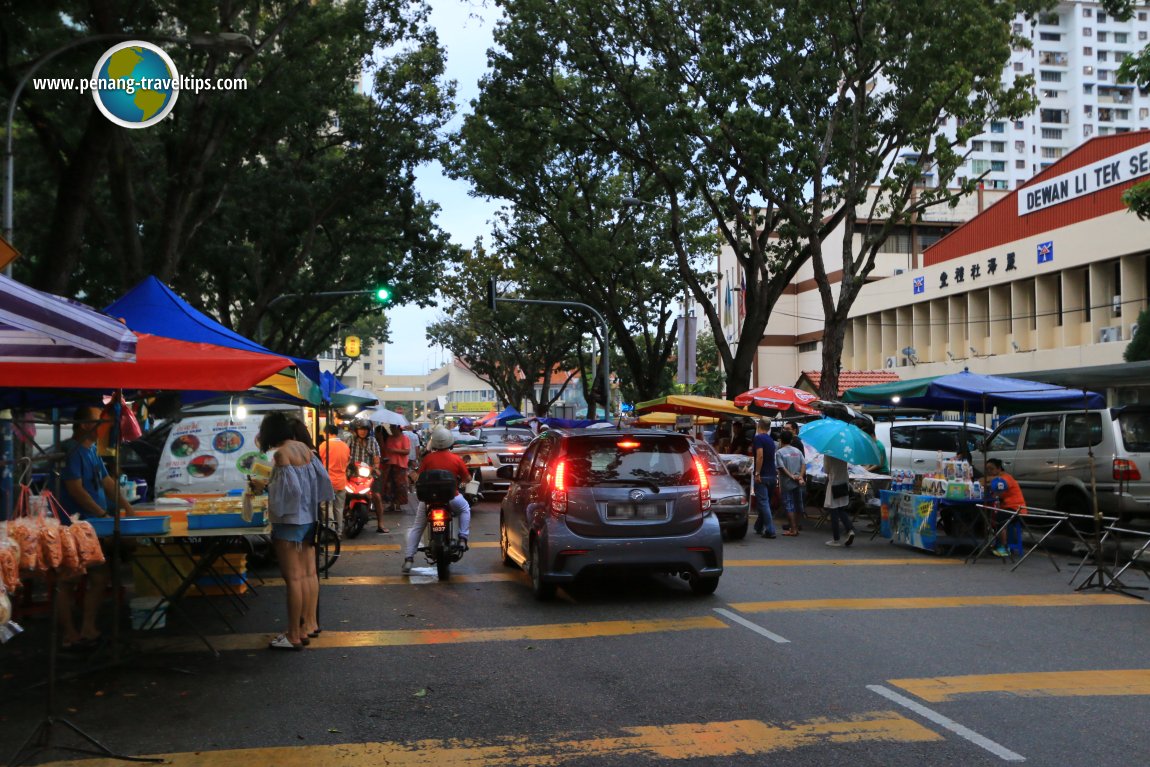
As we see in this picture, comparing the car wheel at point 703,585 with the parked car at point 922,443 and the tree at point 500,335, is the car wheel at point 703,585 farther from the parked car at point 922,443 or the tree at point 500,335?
the tree at point 500,335

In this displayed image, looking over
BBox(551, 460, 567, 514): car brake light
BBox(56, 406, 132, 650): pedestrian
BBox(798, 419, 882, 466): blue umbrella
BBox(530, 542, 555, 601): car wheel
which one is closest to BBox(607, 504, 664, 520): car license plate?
BBox(551, 460, 567, 514): car brake light

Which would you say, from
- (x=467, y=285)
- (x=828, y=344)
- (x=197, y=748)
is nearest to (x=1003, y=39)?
(x=828, y=344)

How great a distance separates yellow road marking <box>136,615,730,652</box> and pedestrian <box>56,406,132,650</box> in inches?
19.3

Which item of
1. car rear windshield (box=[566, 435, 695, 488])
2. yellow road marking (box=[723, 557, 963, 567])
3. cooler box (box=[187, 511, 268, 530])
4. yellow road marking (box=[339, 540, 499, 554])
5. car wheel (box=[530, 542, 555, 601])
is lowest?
yellow road marking (box=[723, 557, 963, 567])

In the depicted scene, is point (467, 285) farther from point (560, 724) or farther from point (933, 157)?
point (560, 724)

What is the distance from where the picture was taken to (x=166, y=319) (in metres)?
9.37

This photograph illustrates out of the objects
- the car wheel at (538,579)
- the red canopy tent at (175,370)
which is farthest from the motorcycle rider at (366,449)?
the red canopy tent at (175,370)

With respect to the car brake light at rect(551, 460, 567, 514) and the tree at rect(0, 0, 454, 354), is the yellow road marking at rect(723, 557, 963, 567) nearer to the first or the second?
the car brake light at rect(551, 460, 567, 514)

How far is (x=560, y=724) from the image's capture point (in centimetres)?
599

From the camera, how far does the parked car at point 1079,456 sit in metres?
13.8

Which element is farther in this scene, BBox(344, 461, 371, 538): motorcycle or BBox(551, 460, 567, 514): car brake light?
BBox(344, 461, 371, 538): motorcycle

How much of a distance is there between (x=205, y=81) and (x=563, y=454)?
9980 mm

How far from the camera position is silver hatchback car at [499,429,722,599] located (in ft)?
31.9

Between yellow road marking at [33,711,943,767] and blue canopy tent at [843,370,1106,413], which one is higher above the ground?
blue canopy tent at [843,370,1106,413]
